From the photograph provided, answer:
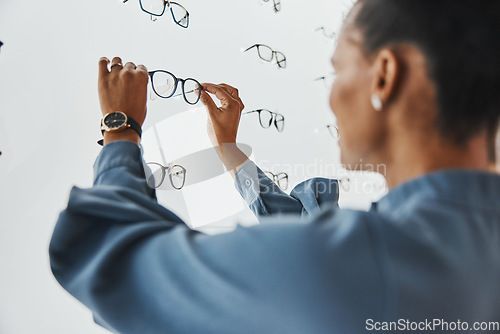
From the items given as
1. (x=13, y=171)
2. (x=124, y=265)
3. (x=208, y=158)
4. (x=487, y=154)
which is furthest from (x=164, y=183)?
(x=487, y=154)

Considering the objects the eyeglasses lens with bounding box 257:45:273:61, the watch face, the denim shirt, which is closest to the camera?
the denim shirt

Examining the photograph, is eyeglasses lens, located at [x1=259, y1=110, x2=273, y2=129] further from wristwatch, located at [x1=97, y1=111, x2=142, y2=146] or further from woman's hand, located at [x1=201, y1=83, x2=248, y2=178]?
wristwatch, located at [x1=97, y1=111, x2=142, y2=146]

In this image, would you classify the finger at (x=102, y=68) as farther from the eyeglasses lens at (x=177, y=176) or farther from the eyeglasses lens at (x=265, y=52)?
the eyeglasses lens at (x=265, y=52)

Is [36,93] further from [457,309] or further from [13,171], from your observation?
[457,309]

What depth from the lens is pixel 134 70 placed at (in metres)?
0.49

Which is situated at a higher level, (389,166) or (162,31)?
(162,31)

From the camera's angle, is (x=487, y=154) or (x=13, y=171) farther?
(x=13, y=171)

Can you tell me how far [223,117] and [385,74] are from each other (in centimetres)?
40

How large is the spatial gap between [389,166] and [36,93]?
50 centimetres

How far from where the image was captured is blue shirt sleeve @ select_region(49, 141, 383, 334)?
287 millimetres

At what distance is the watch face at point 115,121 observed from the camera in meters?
0.44

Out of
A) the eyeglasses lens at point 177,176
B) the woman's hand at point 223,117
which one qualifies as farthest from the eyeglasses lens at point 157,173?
the woman's hand at point 223,117

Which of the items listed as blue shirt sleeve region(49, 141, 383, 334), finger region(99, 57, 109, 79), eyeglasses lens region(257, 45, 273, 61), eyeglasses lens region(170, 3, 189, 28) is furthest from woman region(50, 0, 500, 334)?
eyeglasses lens region(257, 45, 273, 61)
